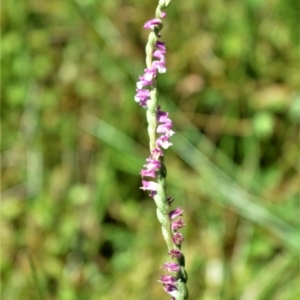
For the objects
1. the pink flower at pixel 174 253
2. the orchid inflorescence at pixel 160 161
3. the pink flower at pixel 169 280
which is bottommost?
the pink flower at pixel 169 280

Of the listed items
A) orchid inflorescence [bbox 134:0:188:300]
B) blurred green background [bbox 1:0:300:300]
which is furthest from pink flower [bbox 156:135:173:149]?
blurred green background [bbox 1:0:300:300]

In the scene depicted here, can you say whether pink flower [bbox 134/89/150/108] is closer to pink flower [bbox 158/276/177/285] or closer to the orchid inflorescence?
the orchid inflorescence

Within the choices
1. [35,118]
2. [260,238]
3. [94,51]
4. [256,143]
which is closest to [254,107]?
[256,143]

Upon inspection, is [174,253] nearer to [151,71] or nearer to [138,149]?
[151,71]

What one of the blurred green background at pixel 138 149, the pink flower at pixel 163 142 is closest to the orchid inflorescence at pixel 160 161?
the pink flower at pixel 163 142

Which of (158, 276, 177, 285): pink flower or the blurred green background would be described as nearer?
(158, 276, 177, 285): pink flower

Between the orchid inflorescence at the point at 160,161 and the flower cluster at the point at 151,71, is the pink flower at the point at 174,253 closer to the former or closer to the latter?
the orchid inflorescence at the point at 160,161

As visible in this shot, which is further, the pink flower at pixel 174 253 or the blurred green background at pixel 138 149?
the blurred green background at pixel 138 149

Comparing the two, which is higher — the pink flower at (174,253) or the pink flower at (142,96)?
the pink flower at (142,96)

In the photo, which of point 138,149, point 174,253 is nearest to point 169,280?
point 174,253
